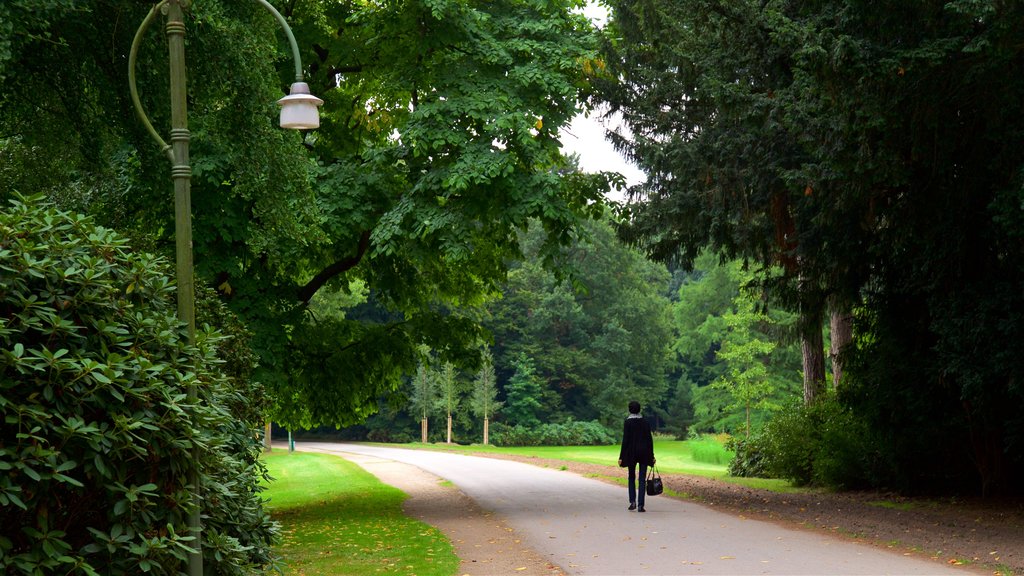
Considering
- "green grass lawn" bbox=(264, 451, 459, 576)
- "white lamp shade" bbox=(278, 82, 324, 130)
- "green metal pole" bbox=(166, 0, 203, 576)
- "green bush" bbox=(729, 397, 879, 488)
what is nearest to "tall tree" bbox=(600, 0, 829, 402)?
"green bush" bbox=(729, 397, 879, 488)

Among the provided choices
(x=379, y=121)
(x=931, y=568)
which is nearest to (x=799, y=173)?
(x=931, y=568)

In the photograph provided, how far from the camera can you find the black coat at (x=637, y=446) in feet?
51.3

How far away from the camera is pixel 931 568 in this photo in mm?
9953

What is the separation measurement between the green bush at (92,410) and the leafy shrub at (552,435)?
5650 centimetres

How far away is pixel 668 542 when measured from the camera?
39.8 ft

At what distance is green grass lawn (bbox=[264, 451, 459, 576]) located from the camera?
35.6ft

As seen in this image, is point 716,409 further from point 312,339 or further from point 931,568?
point 931,568

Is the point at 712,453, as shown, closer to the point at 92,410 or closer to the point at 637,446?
the point at 637,446

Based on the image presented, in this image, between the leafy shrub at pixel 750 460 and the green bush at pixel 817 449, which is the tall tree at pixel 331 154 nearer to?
the green bush at pixel 817 449

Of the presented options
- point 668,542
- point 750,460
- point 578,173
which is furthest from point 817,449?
point 668,542

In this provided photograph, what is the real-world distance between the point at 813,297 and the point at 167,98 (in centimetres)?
1263

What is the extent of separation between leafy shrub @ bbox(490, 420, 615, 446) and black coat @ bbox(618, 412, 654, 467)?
46.7m

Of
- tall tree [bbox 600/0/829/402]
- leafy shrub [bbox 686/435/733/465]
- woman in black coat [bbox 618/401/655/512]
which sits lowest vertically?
leafy shrub [bbox 686/435/733/465]

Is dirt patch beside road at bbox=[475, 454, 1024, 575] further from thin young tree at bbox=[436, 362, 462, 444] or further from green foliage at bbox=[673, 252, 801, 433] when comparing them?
thin young tree at bbox=[436, 362, 462, 444]
